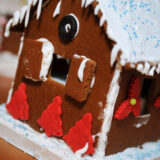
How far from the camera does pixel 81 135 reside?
1380 mm

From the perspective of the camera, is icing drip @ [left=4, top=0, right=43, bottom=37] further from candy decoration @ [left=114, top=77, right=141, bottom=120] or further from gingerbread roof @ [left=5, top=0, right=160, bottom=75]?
candy decoration @ [left=114, top=77, right=141, bottom=120]

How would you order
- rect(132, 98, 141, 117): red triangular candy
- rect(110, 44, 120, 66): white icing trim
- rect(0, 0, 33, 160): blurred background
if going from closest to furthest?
rect(110, 44, 120, 66): white icing trim < rect(132, 98, 141, 117): red triangular candy < rect(0, 0, 33, 160): blurred background

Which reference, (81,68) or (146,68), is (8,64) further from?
(146,68)

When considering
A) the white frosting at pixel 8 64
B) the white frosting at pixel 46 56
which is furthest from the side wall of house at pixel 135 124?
the white frosting at pixel 8 64

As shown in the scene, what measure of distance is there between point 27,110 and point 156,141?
0.85m

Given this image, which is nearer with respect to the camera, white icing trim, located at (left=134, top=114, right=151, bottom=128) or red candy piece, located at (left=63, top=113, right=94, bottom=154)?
red candy piece, located at (left=63, top=113, right=94, bottom=154)

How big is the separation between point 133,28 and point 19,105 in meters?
0.80

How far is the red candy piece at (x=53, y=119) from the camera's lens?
147cm

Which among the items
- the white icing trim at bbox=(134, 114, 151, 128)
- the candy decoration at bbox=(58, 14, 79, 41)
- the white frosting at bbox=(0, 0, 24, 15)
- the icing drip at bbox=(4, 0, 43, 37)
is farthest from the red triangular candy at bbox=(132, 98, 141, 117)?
the white frosting at bbox=(0, 0, 24, 15)

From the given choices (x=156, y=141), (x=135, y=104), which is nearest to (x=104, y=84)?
(x=135, y=104)

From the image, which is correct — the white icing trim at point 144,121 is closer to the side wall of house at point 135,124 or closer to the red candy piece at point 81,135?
the side wall of house at point 135,124

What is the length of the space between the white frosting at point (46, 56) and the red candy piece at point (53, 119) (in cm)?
16

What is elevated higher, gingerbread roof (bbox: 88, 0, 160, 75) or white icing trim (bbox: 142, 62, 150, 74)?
gingerbread roof (bbox: 88, 0, 160, 75)

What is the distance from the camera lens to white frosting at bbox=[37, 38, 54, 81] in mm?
1483
